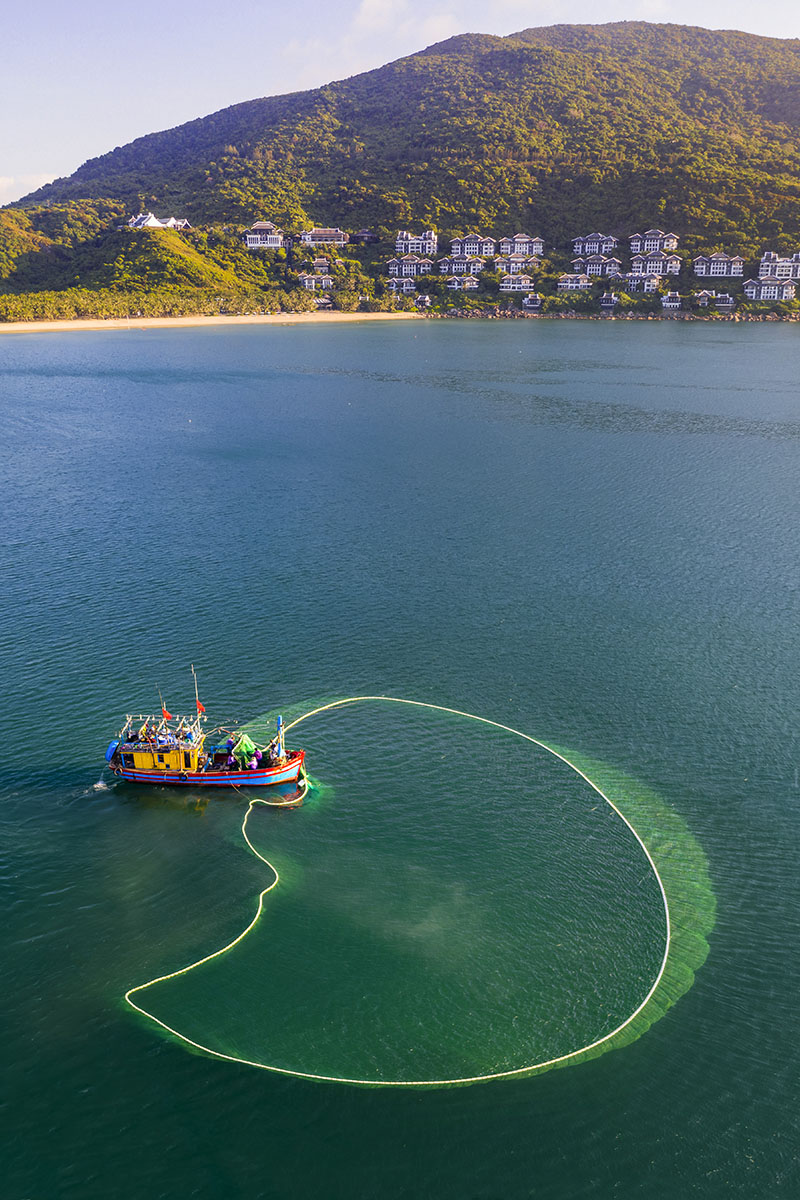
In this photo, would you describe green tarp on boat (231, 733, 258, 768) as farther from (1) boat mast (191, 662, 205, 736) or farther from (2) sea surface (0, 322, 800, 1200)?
(1) boat mast (191, 662, 205, 736)

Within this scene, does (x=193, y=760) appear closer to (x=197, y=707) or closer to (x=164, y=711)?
(x=164, y=711)

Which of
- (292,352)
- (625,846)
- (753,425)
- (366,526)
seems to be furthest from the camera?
(292,352)

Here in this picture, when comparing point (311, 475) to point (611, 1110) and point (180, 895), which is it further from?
point (611, 1110)

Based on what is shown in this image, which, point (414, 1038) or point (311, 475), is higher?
point (311, 475)

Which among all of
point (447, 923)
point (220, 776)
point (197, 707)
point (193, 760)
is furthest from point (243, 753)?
point (447, 923)

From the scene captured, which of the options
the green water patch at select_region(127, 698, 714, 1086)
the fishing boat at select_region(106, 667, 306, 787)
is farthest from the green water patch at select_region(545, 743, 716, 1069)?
the fishing boat at select_region(106, 667, 306, 787)

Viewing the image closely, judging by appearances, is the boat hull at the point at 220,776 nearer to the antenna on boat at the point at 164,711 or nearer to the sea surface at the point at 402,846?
the sea surface at the point at 402,846

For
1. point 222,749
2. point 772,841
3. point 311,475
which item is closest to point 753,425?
point 311,475
